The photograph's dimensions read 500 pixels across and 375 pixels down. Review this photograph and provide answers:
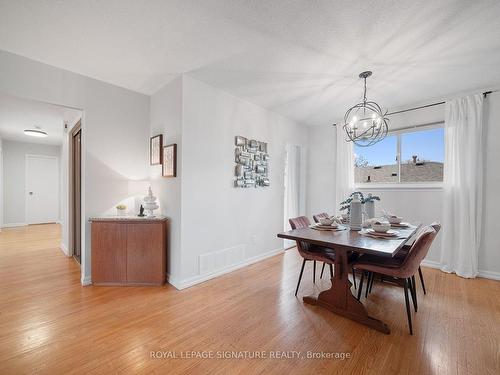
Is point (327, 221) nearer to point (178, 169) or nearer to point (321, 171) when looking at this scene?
point (178, 169)

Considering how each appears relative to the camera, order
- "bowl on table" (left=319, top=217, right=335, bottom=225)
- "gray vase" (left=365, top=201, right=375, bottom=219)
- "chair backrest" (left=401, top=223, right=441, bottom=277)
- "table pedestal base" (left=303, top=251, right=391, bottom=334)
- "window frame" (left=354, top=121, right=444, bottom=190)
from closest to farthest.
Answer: "chair backrest" (left=401, top=223, right=441, bottom=277) → "table pedestal base" (left=303, top=251, right=391, bottom=334) → "bowl on table" (left=319, top=217, right=335, bottom=225) → "gray vase" (left=365, top=201, right=375, bottom=219) → "window frame" (left=354, top=121, right=444, bottom=190)

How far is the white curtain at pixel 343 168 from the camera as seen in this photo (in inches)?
165

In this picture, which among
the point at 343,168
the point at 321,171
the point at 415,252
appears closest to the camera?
the point at 415,252

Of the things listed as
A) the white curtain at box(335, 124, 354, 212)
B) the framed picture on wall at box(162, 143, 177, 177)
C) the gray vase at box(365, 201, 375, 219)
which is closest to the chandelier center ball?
the gray vase at box(365, 201, 375, 219)

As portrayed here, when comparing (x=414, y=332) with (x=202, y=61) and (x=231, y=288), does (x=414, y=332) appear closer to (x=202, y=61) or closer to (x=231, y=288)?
(x=231, y=288)

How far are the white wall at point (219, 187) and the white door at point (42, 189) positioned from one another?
6.82 meters

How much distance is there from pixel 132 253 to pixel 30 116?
3.55 meters

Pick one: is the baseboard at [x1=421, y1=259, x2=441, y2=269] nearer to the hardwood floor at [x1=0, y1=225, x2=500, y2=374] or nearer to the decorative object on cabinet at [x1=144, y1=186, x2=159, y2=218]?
the hardwood floor at [x1=0, y1=225, x2=500, y2=374]

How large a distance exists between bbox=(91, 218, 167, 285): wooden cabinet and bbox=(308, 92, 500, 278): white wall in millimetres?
3279

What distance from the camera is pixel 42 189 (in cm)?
692

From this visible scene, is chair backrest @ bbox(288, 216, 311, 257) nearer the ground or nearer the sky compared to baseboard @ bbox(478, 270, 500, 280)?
nearer the sky

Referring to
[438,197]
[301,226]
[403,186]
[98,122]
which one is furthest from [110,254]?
[438,197]

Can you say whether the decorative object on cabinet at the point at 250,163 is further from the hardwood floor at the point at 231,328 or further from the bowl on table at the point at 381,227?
the bowl on table at the point at 381,227

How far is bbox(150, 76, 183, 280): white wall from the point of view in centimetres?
276
